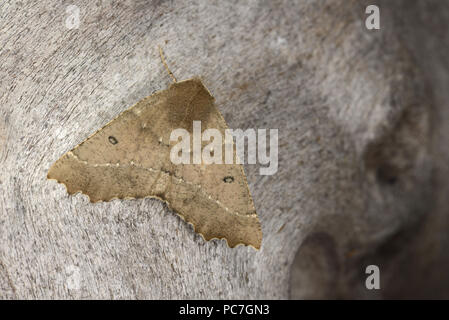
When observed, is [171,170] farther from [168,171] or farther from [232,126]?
[232,126]

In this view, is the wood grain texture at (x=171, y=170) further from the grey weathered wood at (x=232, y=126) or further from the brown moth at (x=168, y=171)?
the grey weathered wood at (x=232, y=126)

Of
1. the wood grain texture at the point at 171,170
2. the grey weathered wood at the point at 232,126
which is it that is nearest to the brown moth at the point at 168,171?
the wood grain texture at the point at 171,170

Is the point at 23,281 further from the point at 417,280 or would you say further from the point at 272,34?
the point at 417,280

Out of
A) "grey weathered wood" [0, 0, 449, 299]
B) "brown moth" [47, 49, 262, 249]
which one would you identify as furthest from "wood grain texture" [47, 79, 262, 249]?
"grey weathered wood" [0, 0, 449, 299]

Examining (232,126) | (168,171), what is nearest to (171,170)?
(168,171)

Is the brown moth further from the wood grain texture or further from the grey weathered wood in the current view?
→ the grey weathered wood
